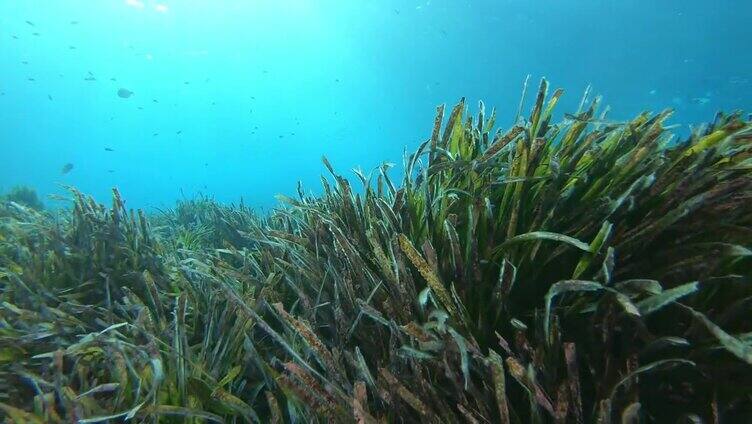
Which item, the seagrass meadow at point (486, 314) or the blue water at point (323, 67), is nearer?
the seagrass meadow at point (486, 314)

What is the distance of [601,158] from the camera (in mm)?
1802

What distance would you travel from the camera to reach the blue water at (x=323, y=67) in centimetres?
4106

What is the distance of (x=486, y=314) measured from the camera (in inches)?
62.6

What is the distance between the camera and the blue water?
41.1m

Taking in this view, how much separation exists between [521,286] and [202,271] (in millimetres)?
1991

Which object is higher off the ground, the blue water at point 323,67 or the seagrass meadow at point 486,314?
the blue water at point 323,67

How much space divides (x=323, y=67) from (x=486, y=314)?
297ft

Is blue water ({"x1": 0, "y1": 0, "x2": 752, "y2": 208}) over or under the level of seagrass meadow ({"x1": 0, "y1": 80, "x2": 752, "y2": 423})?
over

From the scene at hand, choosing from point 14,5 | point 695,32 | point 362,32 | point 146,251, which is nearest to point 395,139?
point 362,32

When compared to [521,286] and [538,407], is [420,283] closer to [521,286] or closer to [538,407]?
[521,286]

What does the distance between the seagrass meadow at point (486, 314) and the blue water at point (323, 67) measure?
3.91 metres

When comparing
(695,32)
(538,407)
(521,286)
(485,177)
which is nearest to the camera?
(538,407)

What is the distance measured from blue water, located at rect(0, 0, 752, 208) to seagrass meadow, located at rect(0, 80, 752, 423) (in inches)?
154

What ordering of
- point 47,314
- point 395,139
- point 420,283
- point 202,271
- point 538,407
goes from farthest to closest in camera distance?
1. point 395,139
2. point 202,271
3. point 47,314
4. point 420,283
5. point 538,407
